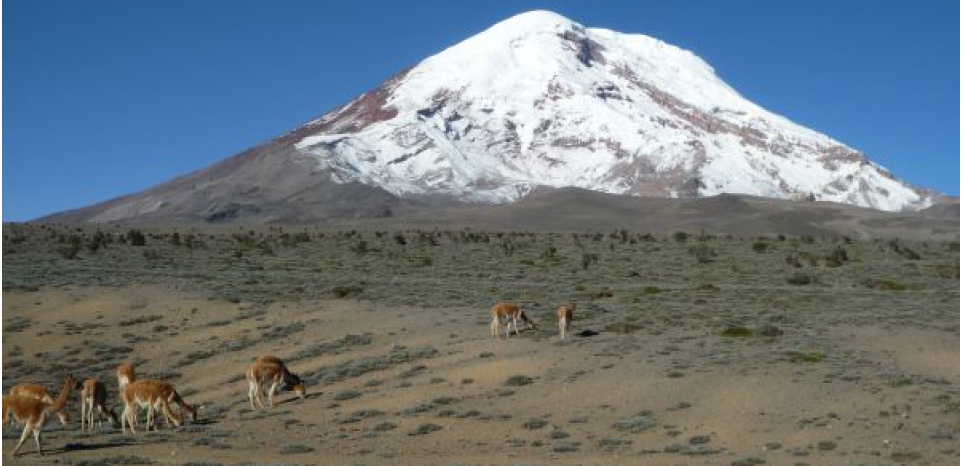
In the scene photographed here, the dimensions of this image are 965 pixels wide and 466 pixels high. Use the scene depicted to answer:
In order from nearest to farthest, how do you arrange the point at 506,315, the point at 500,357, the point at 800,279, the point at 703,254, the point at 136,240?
the point at 500,357 < the point at 506,315 < the point at 800,279 < the point at 703,254 < the point at 136,240

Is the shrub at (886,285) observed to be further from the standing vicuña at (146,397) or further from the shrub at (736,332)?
the standing vicuña at (146,397)

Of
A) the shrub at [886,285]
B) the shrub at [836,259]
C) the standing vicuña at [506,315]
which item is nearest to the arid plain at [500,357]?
the shrub at [886,285]

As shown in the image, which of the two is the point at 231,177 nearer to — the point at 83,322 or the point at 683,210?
the point at 683,210

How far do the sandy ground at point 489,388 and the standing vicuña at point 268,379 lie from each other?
1.03 feet

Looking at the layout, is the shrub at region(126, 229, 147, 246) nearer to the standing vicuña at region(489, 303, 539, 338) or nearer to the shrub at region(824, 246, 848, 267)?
the shrub at region(824, 246, 848, 267)

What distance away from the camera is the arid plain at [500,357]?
58.9 ft

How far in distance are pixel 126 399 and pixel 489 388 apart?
22.6ft

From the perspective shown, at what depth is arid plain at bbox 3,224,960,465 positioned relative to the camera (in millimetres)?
17938

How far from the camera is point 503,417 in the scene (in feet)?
66.4

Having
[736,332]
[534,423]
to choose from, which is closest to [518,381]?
[534,423]

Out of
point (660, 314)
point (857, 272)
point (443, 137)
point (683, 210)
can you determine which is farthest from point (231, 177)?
point (660, 314)

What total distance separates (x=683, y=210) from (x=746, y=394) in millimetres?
106669

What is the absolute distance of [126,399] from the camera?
18.9 metres

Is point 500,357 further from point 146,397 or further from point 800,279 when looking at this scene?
point 800,279
